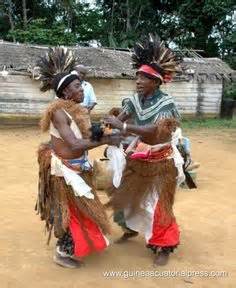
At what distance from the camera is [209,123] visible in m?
14.8

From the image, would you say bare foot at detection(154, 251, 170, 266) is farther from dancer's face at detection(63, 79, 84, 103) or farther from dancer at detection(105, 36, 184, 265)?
dancer's face at detection(63, 79, 84, 103)

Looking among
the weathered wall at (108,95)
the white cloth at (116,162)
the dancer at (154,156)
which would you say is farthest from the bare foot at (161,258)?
the weathered wall at (108,95)

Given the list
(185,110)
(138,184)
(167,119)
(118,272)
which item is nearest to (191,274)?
(118,272)

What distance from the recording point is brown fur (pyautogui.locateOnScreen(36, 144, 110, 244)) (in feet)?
12.5

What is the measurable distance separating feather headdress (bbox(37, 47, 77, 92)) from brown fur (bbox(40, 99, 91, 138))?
0.25 metres

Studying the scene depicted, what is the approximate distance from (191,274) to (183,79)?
39.1ft

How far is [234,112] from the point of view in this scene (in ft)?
56.9

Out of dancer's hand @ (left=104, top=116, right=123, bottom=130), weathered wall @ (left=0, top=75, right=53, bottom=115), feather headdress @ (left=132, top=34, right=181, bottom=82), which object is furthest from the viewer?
weathered wall @ (left=0, top=75, right=53, bottom=115)

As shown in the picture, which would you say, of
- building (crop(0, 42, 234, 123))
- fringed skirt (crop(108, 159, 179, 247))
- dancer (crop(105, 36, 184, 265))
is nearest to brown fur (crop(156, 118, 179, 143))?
dancer (crop(105, 36, 184, 265))

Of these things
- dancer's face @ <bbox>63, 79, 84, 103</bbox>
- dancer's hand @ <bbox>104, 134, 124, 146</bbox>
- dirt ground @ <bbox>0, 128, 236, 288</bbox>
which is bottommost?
dirt ground @ <bbox>0, 128, 236, 288</bbox>

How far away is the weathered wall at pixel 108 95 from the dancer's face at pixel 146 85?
9.62m

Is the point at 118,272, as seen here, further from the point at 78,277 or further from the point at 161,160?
the point at 161,160

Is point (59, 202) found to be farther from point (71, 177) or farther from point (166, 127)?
point (166, 127)

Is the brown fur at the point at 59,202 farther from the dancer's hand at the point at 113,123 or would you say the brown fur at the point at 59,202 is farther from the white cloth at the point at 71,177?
the dancer's hand at the point at 113,123
